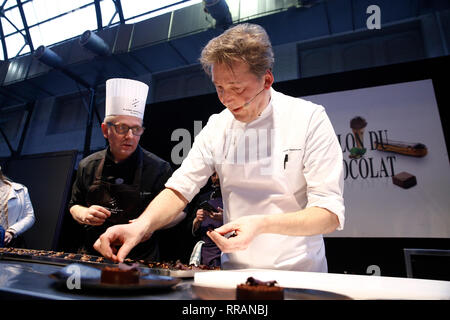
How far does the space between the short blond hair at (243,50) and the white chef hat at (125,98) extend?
40.5 inches

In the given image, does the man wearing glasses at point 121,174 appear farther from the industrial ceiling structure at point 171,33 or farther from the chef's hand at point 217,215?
the industrial ceiling structure at point 171,33

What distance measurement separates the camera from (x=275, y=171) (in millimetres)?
1240

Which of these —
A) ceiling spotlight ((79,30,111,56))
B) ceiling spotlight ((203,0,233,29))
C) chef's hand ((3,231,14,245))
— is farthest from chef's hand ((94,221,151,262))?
ceiling spotlight ((79,30,111,56))

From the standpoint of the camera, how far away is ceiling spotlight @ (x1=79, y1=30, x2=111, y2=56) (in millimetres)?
4664

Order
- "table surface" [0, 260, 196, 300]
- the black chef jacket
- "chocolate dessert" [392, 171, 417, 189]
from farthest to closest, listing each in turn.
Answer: "chocolate dessert" [392, 171, 417, 189]
the black chef jacket
"table surface" [0, 260, 196, 300]

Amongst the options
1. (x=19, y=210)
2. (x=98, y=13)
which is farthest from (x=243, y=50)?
(x=98, y=13)

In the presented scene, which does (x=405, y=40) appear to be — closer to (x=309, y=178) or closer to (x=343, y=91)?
(x=343, y=91)

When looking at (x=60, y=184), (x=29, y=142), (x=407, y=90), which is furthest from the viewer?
(x=29, y=142)

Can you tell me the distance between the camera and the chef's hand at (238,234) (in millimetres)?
844

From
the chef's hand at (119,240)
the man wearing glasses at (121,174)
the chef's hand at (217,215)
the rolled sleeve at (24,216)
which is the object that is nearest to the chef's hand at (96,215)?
the man wearing glasses at (121,174)

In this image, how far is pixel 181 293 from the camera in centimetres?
60

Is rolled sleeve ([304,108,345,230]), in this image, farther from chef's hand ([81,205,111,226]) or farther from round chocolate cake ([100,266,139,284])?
chef's hand ([81,205,111,226])
